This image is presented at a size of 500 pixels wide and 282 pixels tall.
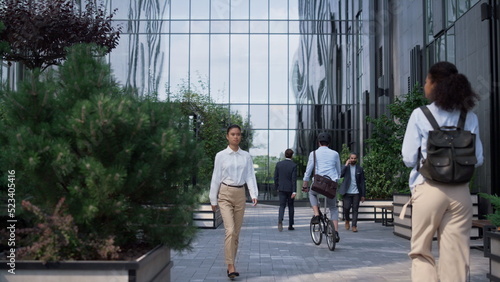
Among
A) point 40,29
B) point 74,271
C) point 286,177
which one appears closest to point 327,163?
point 286,177

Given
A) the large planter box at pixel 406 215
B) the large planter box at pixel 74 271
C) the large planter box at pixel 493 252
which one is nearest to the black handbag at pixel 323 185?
the large planter box at pixel 406 215

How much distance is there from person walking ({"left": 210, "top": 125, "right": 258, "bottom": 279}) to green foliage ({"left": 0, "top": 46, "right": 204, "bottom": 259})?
1965mm

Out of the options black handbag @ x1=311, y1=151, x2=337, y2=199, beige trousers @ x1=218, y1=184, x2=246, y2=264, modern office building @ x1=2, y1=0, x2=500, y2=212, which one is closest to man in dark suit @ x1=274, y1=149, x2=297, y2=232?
black handbag @ x1=311, y1=151, x2=337, y2=199

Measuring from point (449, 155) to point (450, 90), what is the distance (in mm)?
453

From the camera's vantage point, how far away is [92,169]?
4.82 meters

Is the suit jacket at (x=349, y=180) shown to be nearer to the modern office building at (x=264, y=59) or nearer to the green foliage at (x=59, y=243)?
the green foliage at (x=59, y=243)

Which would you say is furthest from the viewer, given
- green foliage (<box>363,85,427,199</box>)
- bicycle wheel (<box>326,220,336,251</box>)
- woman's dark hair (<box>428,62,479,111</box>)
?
green foliage (<box>363,85,427,199</box>)

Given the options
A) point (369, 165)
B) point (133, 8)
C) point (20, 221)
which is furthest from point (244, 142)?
point (20, 221)

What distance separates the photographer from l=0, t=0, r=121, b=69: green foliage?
37.6 ft

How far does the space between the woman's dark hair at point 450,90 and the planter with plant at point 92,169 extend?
198 cm

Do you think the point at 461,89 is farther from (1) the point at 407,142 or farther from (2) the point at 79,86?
(2) the point at 79,86

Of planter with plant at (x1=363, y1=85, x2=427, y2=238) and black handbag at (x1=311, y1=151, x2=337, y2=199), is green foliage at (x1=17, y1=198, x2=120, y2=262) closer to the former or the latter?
black handbag at (x1=311, y1=151, x2=337, y2=199)

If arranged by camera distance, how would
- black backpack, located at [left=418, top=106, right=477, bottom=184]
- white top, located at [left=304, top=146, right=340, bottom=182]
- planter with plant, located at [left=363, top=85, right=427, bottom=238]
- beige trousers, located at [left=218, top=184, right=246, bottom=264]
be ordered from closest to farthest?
black backpack, located at [left=418, top=106, right=477, bottom=184] < beige trousers, located at [left=218, top=184, right=246, bottom=264] < white top, located at [left=304, top=146, right=340, bottom=182] < planter with plant, located at [left=363, top=85, right=427, bottom=238]

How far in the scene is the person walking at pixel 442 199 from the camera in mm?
4535
